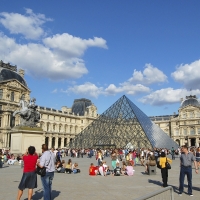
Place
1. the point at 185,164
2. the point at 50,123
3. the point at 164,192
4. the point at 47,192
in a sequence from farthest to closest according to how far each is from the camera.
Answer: the point at 50,123
the point at 185,164
the point at 47,192
the point at 164,192

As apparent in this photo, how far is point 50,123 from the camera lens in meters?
68.1

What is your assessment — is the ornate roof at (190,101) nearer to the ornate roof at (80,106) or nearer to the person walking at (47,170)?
the ornate roof at (80,106)

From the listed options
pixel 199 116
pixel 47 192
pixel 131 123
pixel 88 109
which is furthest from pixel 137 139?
pixel 199 116

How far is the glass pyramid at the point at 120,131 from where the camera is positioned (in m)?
34.8

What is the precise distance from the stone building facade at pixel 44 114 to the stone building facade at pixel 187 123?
84.2 ft

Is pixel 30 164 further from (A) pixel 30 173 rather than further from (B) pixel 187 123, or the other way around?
(B) pixel 187 123

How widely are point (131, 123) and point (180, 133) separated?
50345 mm

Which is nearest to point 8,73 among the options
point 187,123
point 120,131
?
point 120,131

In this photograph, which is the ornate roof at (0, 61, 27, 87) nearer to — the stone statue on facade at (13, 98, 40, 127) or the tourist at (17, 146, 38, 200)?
the stone statue on facade at (13, 98, 40, 127)

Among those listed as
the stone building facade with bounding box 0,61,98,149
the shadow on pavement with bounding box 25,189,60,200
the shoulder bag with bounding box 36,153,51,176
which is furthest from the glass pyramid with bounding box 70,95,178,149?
the shoulder bag with bounding box 36,153,51,176

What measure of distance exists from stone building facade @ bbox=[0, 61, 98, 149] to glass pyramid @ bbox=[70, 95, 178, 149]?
460 inches

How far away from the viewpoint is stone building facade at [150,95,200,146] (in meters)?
79.8

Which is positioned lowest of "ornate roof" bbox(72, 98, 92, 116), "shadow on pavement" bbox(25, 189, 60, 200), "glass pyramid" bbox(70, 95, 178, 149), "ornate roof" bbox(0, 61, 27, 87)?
"shadow on pavement" bbox(25, 189, 60, 200)

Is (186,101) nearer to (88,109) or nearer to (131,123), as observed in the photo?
(88,109)
